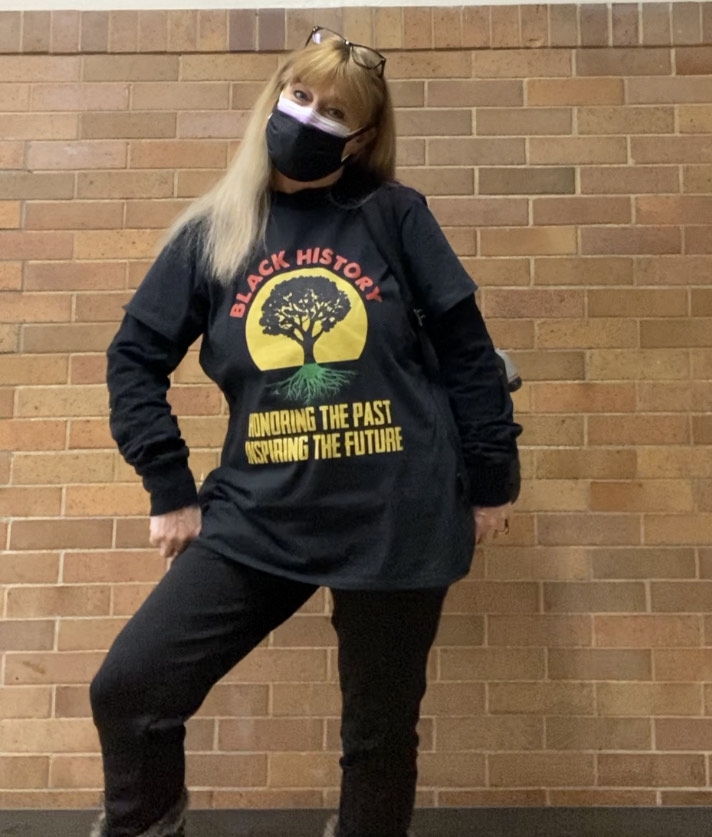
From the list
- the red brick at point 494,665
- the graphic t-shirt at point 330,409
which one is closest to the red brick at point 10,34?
the graphic t-shirt at point 330,409

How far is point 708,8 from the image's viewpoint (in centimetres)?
201

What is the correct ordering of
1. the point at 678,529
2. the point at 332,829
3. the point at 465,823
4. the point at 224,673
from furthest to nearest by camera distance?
the point at 678,529, the point at 465,823, the point at 332,829, the point at 224,673

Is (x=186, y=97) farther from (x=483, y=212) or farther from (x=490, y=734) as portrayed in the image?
(x=490, y=734)

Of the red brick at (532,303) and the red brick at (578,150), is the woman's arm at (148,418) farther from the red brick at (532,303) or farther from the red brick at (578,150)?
the red brick at (578,150)

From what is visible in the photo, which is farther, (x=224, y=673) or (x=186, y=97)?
(x=186, y=97)

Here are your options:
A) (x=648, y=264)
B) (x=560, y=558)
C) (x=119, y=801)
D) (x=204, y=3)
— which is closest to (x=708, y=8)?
(x=648, y=264)

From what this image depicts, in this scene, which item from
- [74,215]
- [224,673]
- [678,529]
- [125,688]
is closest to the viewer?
[125,688]

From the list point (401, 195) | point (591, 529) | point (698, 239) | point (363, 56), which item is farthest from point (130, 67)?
point (591, 529)

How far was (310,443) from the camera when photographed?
1193 millimetres

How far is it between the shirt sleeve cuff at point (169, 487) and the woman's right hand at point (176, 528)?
0.04 ft

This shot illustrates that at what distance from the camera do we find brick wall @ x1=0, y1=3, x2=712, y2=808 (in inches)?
72.9

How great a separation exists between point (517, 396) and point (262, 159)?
0.92 m

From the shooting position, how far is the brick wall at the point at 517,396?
6.07 feet

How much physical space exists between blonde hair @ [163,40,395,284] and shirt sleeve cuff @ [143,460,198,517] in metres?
0.31
